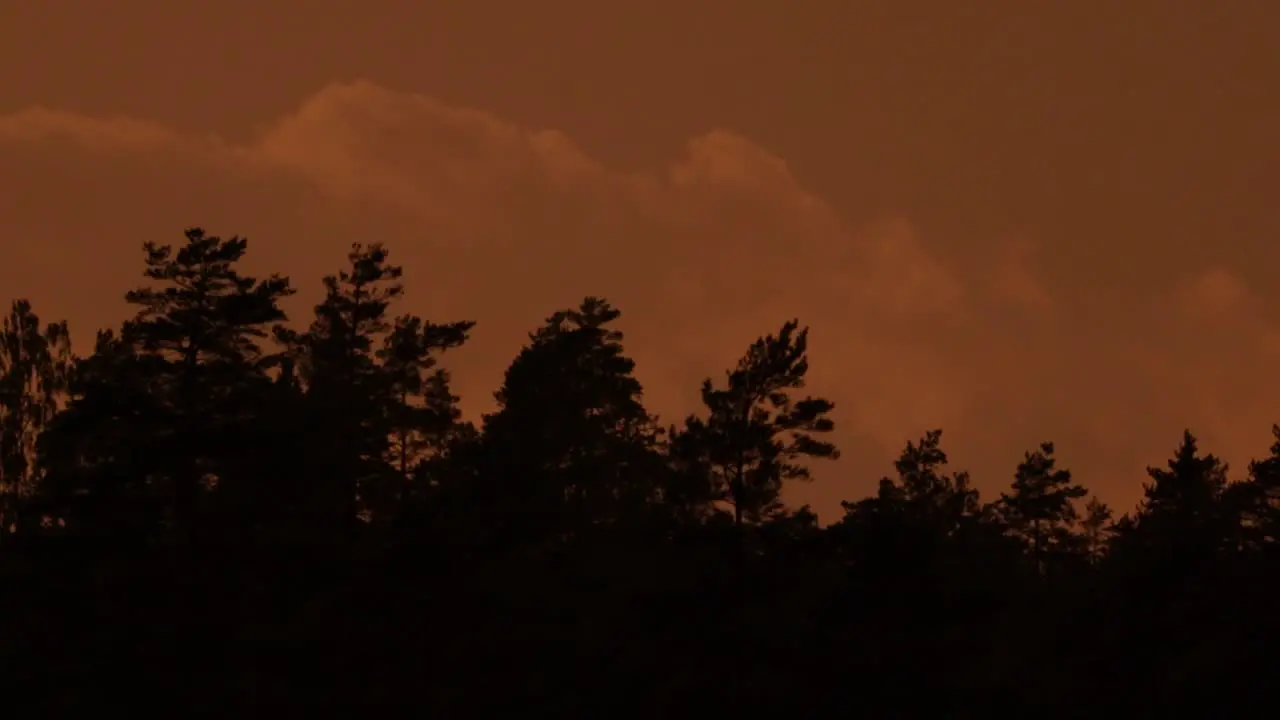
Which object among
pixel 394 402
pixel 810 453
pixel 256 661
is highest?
pixel 394 402

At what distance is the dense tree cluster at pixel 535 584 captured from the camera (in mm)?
73688

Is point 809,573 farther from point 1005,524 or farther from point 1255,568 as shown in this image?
point 1005,524

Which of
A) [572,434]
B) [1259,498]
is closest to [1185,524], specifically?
[1259,498]

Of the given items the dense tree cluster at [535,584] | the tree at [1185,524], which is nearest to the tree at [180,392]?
the dense tree cluster at [535,584]

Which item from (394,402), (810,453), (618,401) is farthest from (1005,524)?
(810,453)

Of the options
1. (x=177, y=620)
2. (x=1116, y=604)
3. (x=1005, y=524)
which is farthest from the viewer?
(x=1005, y=524)

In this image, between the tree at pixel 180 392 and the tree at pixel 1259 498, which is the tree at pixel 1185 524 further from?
the tree at pixel 180 392

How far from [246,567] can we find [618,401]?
3580 centimetres

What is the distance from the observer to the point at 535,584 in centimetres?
8050

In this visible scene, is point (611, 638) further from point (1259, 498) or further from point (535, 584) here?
point (1259, 498)

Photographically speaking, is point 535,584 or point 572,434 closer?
point 535,584

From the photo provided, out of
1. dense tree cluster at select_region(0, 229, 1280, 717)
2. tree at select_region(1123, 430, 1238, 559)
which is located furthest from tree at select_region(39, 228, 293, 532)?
tree at select_region(1123, 430, 1238, 559)

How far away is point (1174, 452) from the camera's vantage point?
9056 cm

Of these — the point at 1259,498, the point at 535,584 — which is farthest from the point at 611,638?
the point at 1259,498
